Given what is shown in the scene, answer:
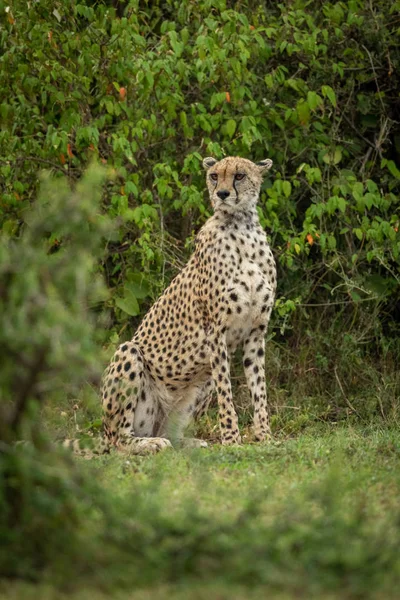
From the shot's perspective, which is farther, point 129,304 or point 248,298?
point 129,304

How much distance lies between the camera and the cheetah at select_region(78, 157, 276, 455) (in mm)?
5766

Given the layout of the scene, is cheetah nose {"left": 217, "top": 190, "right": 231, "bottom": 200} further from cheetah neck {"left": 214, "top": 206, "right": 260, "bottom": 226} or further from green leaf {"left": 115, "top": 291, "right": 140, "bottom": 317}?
green leaf {"left": 115, "top": 291, "right": 140, "bottom": 317}

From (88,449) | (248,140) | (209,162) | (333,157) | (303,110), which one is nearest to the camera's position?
(88,449)

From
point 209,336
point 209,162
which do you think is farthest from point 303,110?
point 209,336

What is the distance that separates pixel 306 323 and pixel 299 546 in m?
4.50

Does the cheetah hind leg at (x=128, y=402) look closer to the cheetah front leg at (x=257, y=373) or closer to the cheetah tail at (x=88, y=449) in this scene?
the cheetah tail at (x=88, y=449)

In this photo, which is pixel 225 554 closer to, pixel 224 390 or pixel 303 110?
pixel 224 390

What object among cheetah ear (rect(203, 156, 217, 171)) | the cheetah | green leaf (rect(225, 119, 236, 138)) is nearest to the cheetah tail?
the cheetah

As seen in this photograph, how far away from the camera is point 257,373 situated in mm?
5938

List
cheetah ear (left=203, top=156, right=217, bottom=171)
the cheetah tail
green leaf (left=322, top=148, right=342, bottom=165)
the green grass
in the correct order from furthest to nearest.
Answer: green leaf (left=322, top=148, right=342, bottom=165) → cheetah ear (left=203, top=156, right=217, bottom=171) → the cheetah tail → the green grass

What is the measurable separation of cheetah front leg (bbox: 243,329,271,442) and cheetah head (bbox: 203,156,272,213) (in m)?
0.69

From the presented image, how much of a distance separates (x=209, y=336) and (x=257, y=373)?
1.14 feet

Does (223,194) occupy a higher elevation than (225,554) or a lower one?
higher

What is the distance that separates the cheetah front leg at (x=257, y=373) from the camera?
19.3 feet
